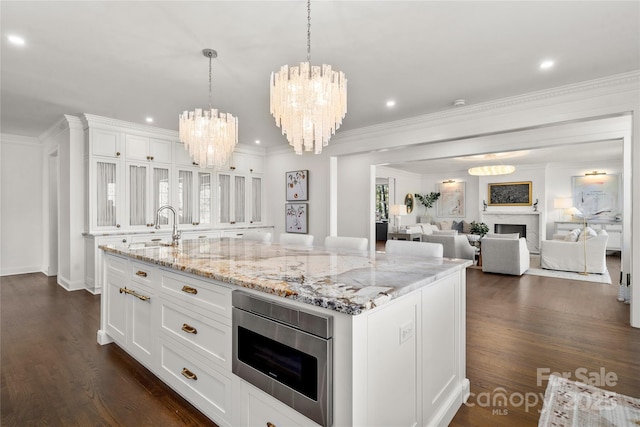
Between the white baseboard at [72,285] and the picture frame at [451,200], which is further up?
the picture frame at [451,200]

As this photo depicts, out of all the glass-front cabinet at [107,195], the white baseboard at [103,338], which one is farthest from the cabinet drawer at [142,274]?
the glass-front cabinet at [107,195]

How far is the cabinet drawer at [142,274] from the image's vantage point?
2.21 metres

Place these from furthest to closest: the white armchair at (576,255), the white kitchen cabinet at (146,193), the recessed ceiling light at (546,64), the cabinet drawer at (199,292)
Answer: the white armchair at (576,255) → the white kitchen cabinet at (146,193) → the recessed ceiling light at (546,64) → the cabinet drawer at (199,292)

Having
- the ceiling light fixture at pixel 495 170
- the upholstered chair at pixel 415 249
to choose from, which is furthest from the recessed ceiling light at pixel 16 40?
the ceiling light fixture at pixel 495 170

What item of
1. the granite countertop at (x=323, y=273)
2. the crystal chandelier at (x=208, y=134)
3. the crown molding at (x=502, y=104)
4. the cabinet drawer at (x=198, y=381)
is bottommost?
the cabinet drawer at (x=198, y=381)

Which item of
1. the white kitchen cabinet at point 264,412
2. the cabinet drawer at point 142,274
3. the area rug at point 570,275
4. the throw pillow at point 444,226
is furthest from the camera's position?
the throw pillow at point 444,226

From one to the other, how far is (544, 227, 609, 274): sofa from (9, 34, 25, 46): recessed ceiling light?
7903 mm

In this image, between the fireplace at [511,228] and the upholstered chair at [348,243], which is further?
the fireplace at [511,228]

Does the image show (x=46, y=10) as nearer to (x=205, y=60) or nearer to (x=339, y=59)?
(x=205, y=60)

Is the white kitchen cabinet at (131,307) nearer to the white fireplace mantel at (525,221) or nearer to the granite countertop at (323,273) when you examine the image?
the granite countertop at (323,273)

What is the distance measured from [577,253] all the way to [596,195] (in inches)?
156

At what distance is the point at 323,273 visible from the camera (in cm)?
161

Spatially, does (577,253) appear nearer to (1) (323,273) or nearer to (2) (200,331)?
(1) (323,273)

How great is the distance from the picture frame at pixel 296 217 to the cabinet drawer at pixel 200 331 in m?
4.33
